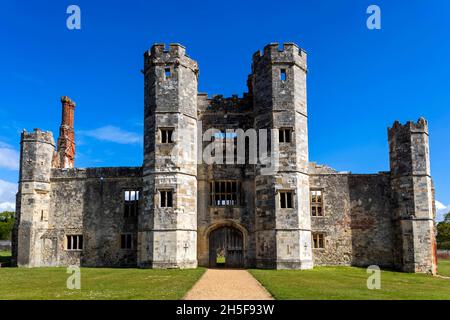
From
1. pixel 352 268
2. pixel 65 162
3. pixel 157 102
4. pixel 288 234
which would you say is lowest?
pixel 352 268

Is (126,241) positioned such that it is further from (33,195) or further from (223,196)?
(223,196)

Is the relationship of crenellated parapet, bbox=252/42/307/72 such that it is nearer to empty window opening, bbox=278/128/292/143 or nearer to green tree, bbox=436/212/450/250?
empty window opening, bbox=278/128/292/143

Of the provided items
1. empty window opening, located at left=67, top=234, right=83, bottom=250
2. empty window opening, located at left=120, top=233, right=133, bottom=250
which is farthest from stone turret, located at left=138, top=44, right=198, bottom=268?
empty window opening, located at left=67, top=234, right=83, bottom=250

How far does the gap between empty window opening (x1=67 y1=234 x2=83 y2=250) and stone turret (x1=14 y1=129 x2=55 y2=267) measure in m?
1.49

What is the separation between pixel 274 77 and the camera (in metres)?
23.9

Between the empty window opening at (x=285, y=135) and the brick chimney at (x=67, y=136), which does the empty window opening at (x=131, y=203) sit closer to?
the brick chimney at (x=67, y=136)

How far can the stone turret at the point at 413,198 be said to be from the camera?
23008 mm

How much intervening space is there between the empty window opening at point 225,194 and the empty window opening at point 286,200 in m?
2.76

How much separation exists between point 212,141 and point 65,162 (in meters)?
12.7

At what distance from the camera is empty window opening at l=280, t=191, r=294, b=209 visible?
22.8 m

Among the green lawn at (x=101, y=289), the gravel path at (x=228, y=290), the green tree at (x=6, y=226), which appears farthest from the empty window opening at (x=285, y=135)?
the green tree at (x=6, y=226)

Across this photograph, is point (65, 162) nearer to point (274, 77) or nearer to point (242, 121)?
point (242, 121)

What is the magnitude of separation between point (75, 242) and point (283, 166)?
1301 centimetres
